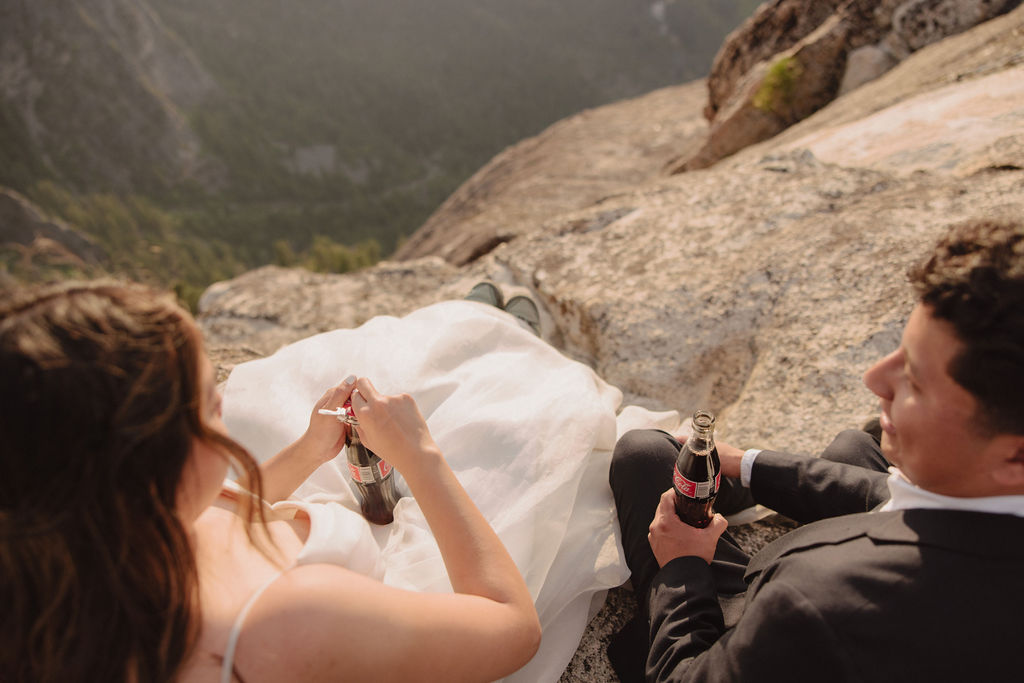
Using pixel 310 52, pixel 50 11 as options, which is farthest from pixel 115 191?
pixel 310 52

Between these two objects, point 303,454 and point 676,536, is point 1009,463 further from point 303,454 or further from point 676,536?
point 303,454

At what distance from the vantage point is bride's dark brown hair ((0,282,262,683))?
0.79m

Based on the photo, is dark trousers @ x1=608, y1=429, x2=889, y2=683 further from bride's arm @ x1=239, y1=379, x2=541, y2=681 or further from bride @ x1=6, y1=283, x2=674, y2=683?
bride's arm @ x1=239, y1=379, x2=541, y2=681

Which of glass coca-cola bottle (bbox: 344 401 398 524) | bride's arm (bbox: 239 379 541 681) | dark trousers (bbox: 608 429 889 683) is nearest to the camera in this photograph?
bride's arm (bbox: 239 379 541 681)

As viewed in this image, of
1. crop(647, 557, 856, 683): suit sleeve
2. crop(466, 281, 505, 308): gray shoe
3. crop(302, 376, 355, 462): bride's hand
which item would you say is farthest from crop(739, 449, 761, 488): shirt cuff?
crop(466, 281, 505, 308): gray shoe

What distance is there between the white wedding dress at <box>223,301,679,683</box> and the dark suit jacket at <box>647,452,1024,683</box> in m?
0.60

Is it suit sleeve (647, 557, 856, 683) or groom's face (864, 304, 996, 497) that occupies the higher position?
groom's face (864, 304, 996, 497)

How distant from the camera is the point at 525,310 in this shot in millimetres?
3221

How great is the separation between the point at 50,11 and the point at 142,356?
74.2 m

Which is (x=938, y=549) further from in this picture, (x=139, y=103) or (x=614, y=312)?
(x=139, y=103)

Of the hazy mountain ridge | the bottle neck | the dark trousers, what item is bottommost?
the dark trousers

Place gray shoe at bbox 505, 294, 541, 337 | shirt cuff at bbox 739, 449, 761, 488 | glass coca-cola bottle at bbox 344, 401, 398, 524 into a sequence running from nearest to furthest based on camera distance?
1. glass coca-cola bottle at bbox 344, 401, 398, 524
2. shirt cuff at bbox 739, 449, 761, 488
3. gray shoe at bbox 505, 294, 541, 337

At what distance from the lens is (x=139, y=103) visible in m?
54.9

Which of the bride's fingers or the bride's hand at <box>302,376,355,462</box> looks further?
the bride's hand at <box>302,376,355,462</box>
